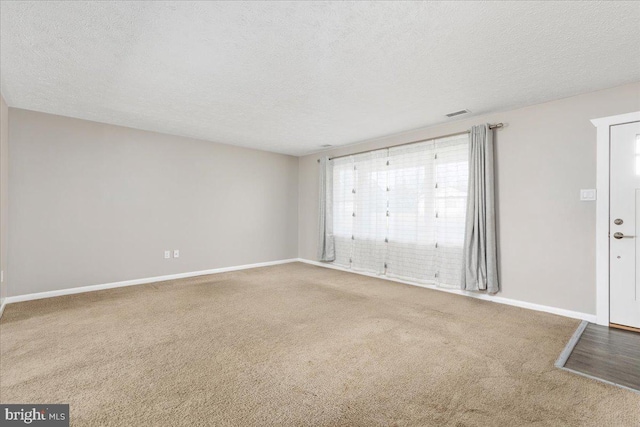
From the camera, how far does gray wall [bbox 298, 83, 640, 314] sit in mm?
3207

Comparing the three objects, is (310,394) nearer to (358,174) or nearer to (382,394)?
(382,394)

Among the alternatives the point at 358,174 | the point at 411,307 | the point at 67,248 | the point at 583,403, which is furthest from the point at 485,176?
the point at 67,248

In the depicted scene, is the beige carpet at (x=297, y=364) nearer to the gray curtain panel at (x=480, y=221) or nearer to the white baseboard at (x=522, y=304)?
the white baseboard at (x=522, y=304)

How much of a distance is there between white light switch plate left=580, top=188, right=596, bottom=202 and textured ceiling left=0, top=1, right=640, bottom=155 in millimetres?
1094

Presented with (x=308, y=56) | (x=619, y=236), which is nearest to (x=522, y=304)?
(x=619, y=236)

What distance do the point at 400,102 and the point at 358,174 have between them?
229cm

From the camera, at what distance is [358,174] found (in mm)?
5723

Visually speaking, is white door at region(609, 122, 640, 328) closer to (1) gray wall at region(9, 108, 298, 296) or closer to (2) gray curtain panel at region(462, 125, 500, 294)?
(2) gray curtain panel at region(462, 125, 500, 294)

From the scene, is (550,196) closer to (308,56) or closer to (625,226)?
(625,226)

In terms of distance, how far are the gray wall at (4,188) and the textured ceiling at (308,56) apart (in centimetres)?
27

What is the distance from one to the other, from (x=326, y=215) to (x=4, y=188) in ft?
15.7

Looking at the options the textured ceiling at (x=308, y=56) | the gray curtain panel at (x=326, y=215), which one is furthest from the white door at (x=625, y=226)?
the gray curtain panel at (x=326, y=215)

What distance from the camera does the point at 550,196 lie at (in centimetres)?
347

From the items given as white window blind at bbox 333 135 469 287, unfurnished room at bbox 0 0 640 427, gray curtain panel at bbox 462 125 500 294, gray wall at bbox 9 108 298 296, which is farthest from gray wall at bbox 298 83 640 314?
gray wall at bbox 9 108 298 296
